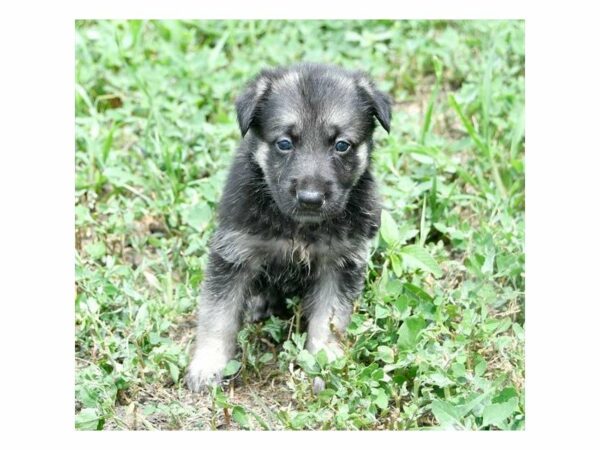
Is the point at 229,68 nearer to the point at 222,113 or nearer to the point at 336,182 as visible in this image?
the point at 222,113

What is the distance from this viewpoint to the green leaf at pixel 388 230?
5.43 meters

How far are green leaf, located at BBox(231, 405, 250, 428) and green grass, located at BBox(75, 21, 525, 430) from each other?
0.02 m

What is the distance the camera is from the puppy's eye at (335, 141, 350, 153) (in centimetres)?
484

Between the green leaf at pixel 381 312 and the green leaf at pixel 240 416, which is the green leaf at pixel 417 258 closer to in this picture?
the green leaf at pixel 381 312

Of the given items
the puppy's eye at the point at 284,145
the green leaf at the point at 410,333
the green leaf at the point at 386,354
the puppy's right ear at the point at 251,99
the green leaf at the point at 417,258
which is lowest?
the green leaf at the point at 386,354

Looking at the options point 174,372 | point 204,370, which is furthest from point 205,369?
point 174,372

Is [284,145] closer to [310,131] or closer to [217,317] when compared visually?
[310,131]

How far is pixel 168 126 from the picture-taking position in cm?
689

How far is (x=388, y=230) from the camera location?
5438 millimetres

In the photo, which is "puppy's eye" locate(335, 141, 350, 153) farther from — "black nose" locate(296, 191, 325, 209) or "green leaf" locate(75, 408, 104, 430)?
"green leaf" locate(75, 408, 104, 430)

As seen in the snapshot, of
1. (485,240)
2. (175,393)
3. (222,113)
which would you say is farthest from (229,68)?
(175,393)

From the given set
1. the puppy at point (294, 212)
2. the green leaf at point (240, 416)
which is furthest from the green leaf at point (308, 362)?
the green leaf at point (240, 416)

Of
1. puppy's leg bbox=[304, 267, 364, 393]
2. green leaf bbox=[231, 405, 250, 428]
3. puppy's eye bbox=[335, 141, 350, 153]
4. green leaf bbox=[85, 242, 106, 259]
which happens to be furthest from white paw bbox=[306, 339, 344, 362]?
green leaf bbox=[85, 242, 106, 259]

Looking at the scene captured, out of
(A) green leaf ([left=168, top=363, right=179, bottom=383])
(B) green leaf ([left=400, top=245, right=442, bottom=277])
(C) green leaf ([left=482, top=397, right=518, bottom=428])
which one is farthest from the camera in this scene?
(B) green leaf ([left=400, top=245, right=442, bottom=277])
